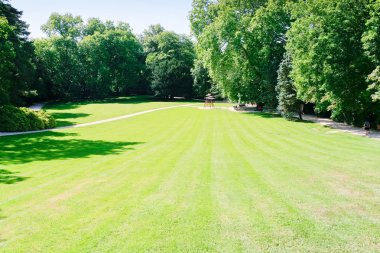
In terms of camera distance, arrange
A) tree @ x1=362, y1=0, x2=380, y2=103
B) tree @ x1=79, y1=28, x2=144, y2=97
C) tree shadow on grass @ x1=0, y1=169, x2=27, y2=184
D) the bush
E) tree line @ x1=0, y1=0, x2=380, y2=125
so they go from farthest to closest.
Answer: tree @ x1=79, y1=28, x2=144, y2=97 → tree line @ x1=0, y1=0, x2=380, y2=125 → the bush → tree @ x1=362, y1=0, x2=380, y2=103 → tree shadow on grass @ x1=0, y1=169, x2=27, y2=184

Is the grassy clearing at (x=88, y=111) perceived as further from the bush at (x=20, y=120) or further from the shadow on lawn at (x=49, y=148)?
the shadow on lawn at (x=49, y=148)

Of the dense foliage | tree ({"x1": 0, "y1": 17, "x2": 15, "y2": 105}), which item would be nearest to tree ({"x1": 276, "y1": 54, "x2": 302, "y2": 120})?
tree ({"x1": 0, "y1": 17, "x2": 15, "y2": 105})

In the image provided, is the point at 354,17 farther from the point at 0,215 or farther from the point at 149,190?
the point at 0,215

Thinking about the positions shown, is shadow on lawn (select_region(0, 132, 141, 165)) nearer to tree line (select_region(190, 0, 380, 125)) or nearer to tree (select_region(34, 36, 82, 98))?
tree line (select_region(190, 0, 380, 125))

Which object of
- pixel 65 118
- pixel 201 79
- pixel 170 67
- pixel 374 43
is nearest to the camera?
pixel 374 43

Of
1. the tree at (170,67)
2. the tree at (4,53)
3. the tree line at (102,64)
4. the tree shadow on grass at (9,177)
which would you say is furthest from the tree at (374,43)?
the tree at (170,67)

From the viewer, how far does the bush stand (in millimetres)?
23297

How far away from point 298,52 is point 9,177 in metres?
25.8

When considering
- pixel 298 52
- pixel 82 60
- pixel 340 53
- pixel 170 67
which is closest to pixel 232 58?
pixel 298 52

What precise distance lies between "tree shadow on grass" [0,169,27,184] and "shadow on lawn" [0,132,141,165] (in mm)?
1915

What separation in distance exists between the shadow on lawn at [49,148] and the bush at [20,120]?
127 inches

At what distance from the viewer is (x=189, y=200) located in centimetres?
777

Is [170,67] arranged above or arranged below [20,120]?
above

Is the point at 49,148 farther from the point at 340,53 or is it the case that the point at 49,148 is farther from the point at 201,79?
the point at 201,79
